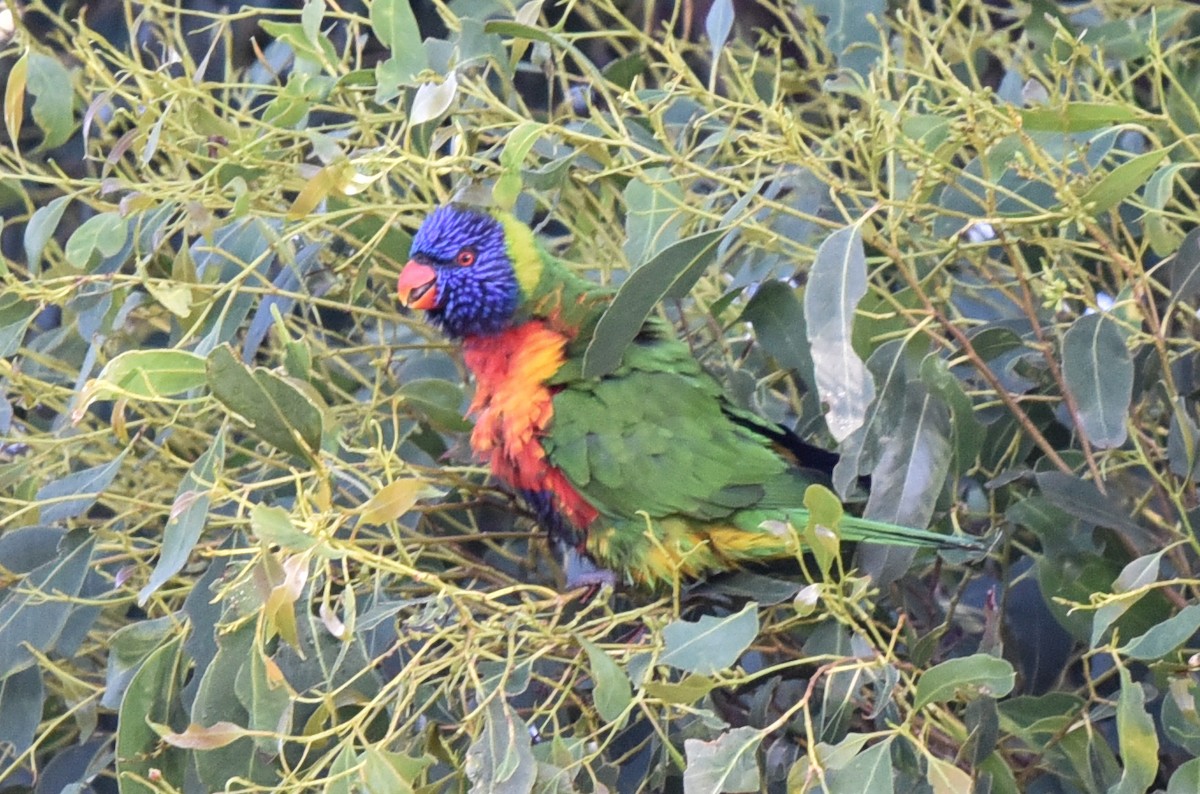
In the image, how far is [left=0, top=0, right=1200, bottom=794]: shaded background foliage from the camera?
1.13 metres

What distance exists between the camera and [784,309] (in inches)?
56.9

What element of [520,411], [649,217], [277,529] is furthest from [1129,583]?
[520,411]

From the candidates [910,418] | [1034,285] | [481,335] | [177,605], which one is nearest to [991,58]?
[1034,285]

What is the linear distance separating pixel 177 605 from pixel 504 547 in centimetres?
41

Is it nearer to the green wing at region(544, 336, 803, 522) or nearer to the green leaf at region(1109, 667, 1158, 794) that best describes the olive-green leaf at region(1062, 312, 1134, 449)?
the green leaf at region(1109, 667, 1158, 794)

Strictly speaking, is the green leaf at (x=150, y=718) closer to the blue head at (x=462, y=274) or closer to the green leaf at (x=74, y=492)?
the green leaf at (x=74, y=492)

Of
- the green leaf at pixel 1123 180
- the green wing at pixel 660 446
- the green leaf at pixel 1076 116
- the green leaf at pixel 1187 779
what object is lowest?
the green wing at pixel 660 446

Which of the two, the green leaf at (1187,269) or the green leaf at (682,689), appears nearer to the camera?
the green leaf at (682,689)

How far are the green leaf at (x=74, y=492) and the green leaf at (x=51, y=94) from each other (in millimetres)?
412

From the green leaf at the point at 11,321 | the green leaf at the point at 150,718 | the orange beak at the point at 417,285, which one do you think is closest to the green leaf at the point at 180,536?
the green leaf at the point at 150,718

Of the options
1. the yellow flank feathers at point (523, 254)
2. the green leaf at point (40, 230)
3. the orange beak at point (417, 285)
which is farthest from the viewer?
the yellow flank feathers at point (523, 254)

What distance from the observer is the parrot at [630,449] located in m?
1.68

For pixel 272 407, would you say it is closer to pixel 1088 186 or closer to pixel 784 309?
pixel 784 309

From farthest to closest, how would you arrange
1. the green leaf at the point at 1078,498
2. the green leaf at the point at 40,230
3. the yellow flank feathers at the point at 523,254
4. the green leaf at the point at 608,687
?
the yellow flank feathers at the point at 523,254 → the green leaf at the point at 40,230 → the green leaf at the point at 1078,498 → the green leaf at the point at 608,687
